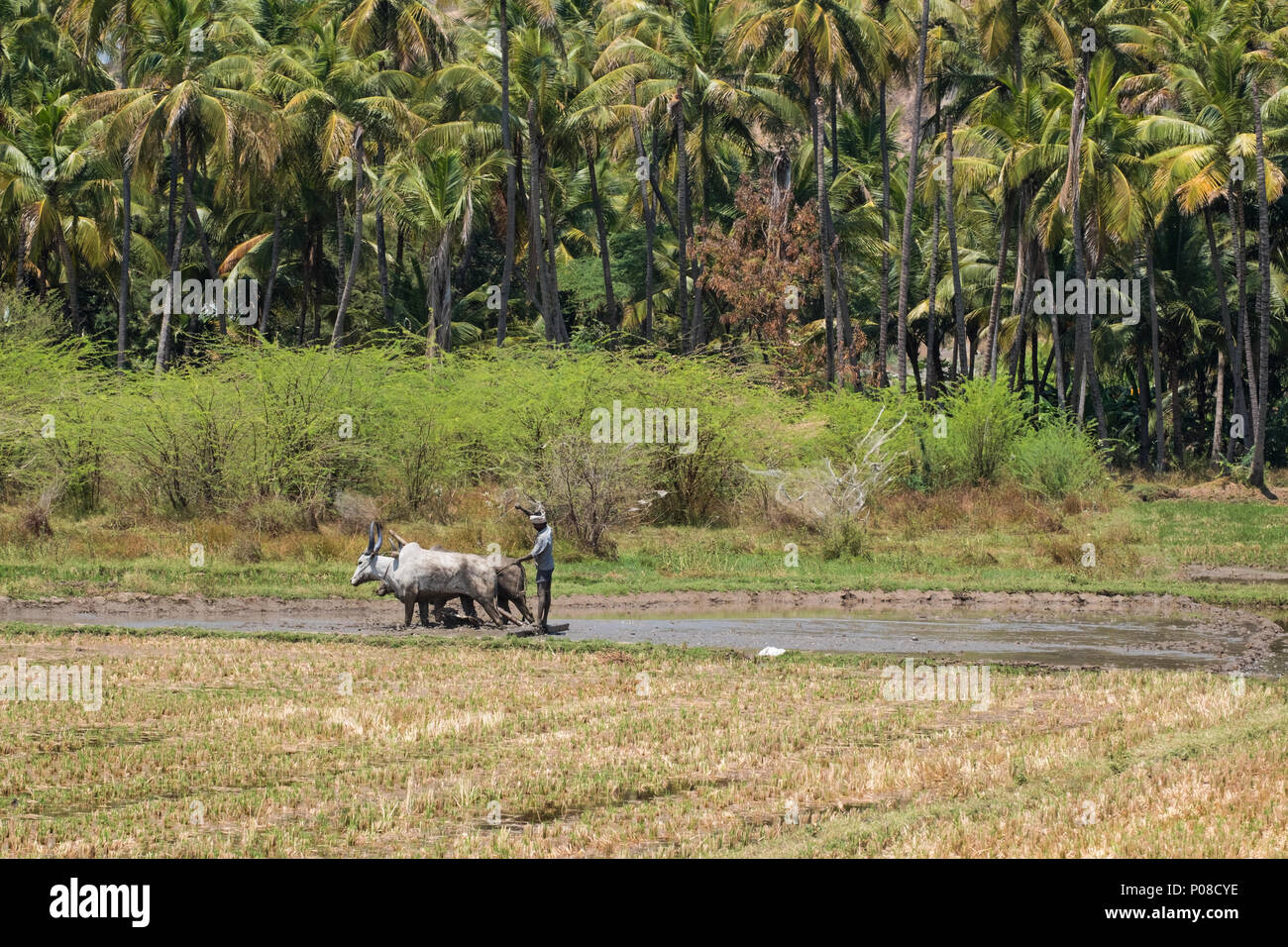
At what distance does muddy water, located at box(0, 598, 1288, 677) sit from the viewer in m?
18.5

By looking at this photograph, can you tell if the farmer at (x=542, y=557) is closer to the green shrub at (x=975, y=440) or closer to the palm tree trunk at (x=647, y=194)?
the green shrub at (x=975, y=440)

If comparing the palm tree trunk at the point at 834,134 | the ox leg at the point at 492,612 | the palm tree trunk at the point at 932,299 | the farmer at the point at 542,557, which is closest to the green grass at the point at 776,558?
the ox leg at the point at 492,612

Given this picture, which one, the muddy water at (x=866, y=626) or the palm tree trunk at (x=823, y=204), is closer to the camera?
the muddy water at (x=866, y=626)

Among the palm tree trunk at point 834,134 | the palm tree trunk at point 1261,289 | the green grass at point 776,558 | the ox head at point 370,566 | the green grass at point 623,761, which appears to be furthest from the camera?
the palm tree trunk at point 834,134

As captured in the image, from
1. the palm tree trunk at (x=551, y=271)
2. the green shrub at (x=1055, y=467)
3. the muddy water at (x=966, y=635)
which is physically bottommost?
the muddy water at (x=966, y=635)

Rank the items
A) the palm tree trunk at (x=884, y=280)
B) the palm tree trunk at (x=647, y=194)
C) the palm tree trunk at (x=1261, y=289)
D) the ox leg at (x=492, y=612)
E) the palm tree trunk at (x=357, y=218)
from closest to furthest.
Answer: the ox leg at (x=492, y=612) < the palm tree trunk at (x=1261, y=289) < the palm tree trunk at (x=357, y=218) < the palm tree trunk at (x=884, y=280) < the palm tree trunk at (x=647, y=194)

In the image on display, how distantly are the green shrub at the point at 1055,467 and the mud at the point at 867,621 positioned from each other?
12.0 meters

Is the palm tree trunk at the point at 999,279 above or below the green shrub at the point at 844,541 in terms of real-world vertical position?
above

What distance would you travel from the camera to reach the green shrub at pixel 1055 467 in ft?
115

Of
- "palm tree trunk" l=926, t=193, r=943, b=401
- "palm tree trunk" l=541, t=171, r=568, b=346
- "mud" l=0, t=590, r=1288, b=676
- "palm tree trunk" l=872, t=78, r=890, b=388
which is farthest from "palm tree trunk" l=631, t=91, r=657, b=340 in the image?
"mud" l=0, t=590, r=1288, b=676

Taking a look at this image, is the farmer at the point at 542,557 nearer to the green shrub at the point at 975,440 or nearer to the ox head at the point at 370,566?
the ox head at the point at 370,566

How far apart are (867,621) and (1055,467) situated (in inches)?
601

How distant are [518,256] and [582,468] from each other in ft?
107

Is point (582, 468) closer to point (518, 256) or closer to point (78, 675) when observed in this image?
point (78, 675)
